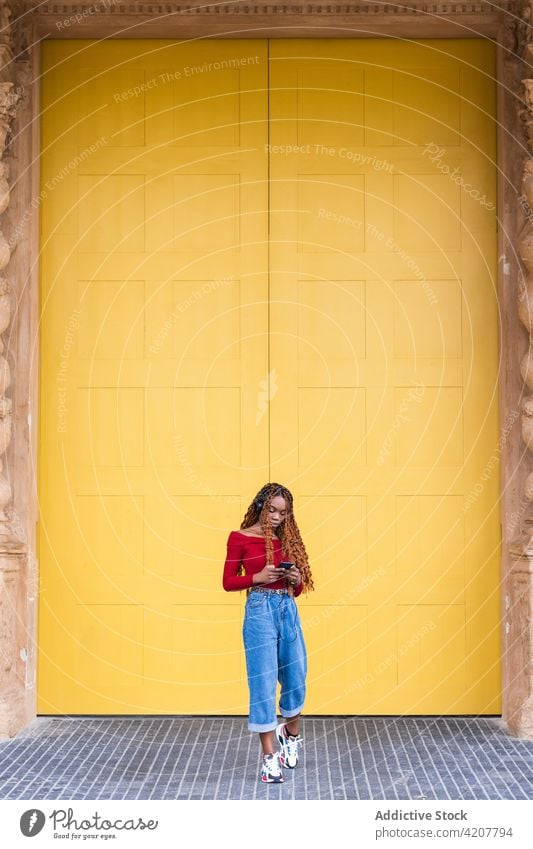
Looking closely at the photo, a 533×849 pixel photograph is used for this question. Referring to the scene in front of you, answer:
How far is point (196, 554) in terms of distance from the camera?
769cm

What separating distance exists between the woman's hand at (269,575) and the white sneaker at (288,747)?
35.3 inches

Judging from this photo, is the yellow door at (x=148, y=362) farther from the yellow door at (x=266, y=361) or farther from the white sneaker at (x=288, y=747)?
the white sneaker at (x=288, y=747)

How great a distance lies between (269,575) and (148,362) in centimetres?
233

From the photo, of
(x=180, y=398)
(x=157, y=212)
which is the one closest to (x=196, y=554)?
(x=180, y=398)

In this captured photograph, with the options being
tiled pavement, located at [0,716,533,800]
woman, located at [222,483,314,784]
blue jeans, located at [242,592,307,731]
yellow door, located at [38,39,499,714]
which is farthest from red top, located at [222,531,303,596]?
yellow door, located at [38,39,499,714]

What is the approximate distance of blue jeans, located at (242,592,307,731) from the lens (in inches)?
236

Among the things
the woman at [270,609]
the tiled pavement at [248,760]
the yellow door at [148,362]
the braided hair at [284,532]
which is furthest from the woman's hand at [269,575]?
the yellow door at [148,362]

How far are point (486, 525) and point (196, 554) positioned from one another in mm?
1932

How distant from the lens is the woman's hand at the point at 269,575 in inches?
233

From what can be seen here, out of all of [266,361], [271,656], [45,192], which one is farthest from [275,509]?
[45,192]

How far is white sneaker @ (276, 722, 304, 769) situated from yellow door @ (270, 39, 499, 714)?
1.34m

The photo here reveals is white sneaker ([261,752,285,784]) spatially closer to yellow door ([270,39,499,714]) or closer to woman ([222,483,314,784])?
woman ([222,483,314,784])

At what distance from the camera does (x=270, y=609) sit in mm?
6055

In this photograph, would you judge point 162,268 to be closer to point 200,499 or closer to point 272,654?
point 200,499
